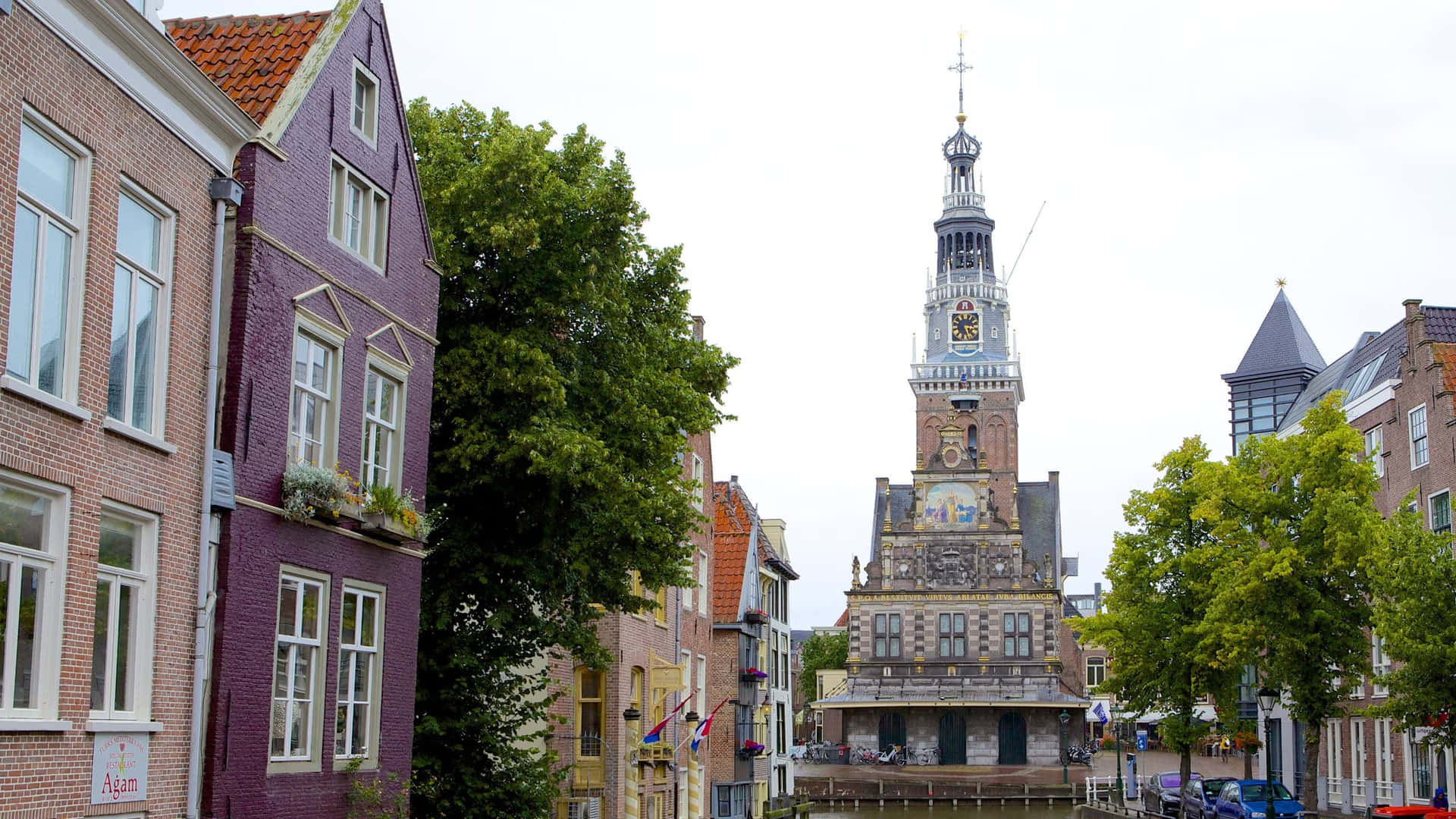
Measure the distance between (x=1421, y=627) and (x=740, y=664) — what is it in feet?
83.2

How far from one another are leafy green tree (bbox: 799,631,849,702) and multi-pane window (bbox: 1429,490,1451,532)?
113 meters

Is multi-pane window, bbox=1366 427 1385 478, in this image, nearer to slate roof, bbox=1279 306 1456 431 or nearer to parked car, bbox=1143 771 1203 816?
slate roof, bbox=1279 306 1456 431

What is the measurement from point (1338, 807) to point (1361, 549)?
56.1 feet

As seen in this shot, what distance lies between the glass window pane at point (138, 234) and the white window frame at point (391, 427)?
4.78 m

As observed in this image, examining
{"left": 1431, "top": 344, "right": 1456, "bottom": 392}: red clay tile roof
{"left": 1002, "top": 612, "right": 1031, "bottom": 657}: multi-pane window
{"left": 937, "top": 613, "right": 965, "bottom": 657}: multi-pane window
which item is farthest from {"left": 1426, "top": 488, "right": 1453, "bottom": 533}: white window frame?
{"left": 937, "top": 613, "right": 965, "bottom": 657}: multi-pane window

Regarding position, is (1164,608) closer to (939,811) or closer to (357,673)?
(939,811)

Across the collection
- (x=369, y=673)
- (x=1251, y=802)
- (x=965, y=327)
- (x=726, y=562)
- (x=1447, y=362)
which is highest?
(x=965, y=327)

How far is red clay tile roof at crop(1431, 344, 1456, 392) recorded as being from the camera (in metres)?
42.3

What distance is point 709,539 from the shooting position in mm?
46438

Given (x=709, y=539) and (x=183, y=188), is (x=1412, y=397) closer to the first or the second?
(x=709, y=539)

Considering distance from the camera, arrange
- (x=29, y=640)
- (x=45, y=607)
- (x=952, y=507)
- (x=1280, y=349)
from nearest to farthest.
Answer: (x=29, y=640) → (x=45, y=607) → (x=1280, y=349) → (x=952, y=507)

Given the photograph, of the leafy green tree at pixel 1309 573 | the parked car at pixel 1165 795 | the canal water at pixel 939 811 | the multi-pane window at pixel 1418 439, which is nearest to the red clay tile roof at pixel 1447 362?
the multi-pane window at pixel 1418 439

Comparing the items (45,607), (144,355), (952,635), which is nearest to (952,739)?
(952,635)

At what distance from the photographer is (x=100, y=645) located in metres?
14.0
